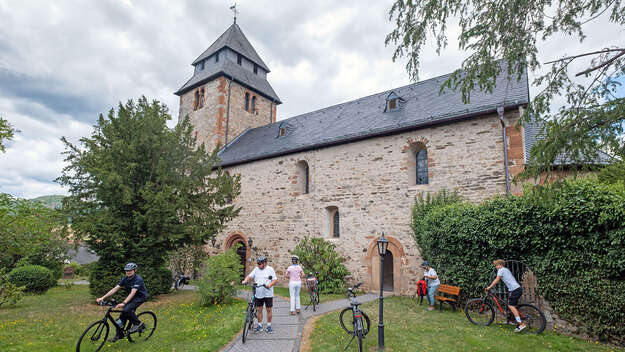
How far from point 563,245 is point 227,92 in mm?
20098

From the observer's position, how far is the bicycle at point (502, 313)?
6.87 m

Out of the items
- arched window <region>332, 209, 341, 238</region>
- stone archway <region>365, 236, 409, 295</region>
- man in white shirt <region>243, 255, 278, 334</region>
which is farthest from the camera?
arched window <region>332, 209, 341, 238</region>

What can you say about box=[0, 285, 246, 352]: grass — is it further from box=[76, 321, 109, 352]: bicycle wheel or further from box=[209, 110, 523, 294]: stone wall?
box=[209, 110, 523, 294]: stone wall

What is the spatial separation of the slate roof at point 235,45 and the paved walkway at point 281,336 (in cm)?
2046

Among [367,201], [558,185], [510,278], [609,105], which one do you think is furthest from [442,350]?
[367,201]

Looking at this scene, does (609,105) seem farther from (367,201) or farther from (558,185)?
(367,201)

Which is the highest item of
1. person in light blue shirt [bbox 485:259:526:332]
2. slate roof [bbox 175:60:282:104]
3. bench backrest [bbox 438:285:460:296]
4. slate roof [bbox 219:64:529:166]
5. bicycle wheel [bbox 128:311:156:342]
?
slate roof [bbox 175:60:282:104]

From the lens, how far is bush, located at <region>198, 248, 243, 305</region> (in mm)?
9406

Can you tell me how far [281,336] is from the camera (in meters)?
6.30

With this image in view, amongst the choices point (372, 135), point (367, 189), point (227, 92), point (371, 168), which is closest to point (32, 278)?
point (227, 92)

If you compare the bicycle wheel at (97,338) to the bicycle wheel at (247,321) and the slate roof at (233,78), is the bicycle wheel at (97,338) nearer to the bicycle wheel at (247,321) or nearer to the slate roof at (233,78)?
the bicycle wheel at (247,321)

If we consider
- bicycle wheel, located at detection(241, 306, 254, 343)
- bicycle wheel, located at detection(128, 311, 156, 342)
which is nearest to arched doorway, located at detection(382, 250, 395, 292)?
bicycle wheel, located at detection(241, 306, 254, 343)

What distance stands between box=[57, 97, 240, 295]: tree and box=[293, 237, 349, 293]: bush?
139 inches

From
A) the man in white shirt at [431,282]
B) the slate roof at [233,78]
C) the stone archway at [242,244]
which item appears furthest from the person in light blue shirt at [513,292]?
the slate roof at [233,78]
